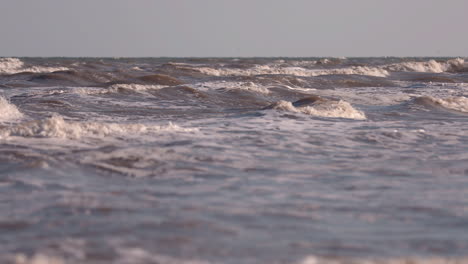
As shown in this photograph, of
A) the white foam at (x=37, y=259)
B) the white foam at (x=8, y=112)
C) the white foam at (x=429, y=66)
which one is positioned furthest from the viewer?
the white foam at (x=429, y=66)

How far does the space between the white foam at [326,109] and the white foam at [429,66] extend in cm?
2306

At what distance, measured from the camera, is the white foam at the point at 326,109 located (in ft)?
29.7

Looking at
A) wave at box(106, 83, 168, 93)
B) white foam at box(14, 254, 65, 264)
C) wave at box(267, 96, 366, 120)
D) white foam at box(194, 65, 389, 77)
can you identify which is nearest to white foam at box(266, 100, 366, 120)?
wave at box(267, 96, 366, 120)

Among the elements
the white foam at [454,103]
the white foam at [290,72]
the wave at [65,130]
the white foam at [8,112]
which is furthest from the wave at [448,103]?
the white foam at [290,72]

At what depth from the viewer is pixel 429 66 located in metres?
34.3

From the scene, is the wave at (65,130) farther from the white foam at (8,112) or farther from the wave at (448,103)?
the wave at (448,103)

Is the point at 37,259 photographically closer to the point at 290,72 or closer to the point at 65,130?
the point at 65,130

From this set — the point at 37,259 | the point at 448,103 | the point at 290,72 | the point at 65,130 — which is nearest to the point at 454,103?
the point at 448,103

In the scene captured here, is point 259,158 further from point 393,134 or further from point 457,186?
point 393,134

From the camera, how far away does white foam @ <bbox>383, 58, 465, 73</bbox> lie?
32353 mm

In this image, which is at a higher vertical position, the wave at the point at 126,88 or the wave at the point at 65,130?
the wave at the point at 65,130

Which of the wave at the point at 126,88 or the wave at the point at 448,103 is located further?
the wave at the point at 126,88

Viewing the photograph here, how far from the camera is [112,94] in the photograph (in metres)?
12.6

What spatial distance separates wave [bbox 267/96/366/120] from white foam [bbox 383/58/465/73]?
904 inches
